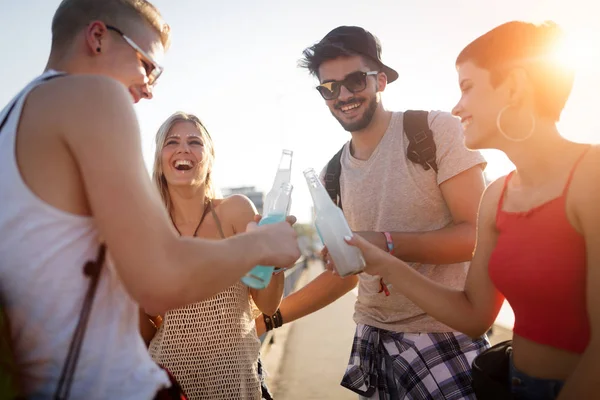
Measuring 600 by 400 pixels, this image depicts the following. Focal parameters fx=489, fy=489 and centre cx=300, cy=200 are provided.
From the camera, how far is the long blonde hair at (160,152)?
144 inches

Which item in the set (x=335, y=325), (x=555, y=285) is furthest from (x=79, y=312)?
(x=335, y=325)

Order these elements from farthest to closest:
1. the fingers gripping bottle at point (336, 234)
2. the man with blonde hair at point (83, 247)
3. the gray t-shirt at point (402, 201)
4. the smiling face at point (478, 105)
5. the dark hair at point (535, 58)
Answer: the gray t-shirt at point (402, 201)
the fingers gripping bottle at point (336, 234)
the smiling face at point (478, 105)
the dark hair at point (535, 58)
the man with blonde hair at point (83, 247)

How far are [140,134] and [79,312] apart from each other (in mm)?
562

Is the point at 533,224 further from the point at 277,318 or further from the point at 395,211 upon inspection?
the point at 277,318

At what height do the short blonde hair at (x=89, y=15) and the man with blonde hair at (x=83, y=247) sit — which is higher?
the short blonde hair at (x=89, y=15)

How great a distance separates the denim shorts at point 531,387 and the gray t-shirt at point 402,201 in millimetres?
1062

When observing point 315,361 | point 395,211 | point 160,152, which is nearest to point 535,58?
point 395,211

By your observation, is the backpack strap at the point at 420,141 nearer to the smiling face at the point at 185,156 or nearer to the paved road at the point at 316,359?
the smiling face at the point at 185,156

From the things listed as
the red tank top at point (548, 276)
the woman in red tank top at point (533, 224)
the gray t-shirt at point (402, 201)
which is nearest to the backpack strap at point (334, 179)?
the gray t-shirt at point (402, 201)

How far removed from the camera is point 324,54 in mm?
3637

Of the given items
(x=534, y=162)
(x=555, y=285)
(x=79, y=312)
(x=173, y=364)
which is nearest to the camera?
(x=79, y=312)

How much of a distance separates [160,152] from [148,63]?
71.8 inches

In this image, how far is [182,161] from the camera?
3572mm

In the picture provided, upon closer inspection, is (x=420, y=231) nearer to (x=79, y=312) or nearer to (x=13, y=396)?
(x=79, y=312)
